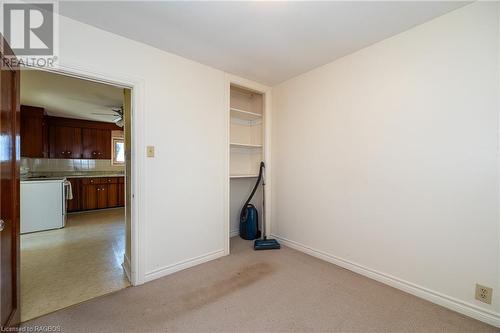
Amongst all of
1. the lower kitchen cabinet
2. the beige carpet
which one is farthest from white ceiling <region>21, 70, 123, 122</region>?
the beige carpet

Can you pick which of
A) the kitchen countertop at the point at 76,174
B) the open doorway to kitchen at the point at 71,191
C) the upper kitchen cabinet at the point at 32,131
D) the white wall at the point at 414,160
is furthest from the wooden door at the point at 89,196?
the white wall at the point at 414,160

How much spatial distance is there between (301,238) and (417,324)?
1481 mm

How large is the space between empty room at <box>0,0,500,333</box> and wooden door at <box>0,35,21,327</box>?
20 mm

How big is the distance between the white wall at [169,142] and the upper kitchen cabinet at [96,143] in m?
4.98

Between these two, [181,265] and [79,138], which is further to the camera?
[79,138]

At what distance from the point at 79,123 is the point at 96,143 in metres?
0.64

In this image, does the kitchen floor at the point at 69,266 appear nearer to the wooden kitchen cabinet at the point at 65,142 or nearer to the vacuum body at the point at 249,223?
the vacuum body at the point at 249,223

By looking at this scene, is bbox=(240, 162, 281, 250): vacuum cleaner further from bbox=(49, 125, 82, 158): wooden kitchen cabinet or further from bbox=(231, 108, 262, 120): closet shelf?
bbox=(49, 125, 82, 158): wooden kitchen cabinet

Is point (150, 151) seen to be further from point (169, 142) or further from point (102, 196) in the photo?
point (102, 196)

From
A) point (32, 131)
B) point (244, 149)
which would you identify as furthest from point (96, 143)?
point (244, 149)

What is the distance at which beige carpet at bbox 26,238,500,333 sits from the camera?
5.16ft

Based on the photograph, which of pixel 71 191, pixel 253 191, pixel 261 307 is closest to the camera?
pixel 261 307

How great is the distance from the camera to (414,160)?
194 cm

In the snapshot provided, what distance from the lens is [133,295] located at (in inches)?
77.2
